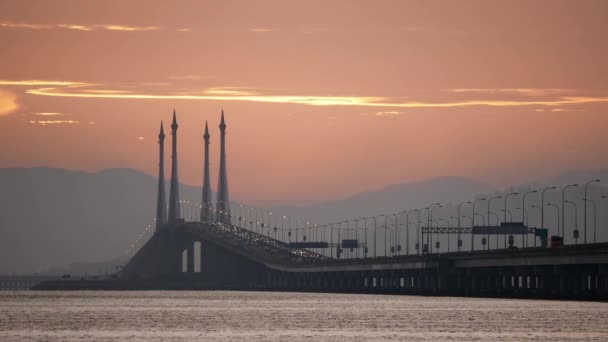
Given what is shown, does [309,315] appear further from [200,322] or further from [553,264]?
[553,264]

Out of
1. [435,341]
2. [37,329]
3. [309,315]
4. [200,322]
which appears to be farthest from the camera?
[309,315]

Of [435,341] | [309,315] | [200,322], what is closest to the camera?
[435,341]

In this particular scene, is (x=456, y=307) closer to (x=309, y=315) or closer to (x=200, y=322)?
(x=309, y=315)

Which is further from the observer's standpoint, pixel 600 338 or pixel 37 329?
pixel 37 329

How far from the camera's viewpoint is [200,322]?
141000 millimetres

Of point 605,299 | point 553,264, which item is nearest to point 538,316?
point 605,299

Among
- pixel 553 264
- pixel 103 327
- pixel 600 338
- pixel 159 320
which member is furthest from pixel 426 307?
pixel 600 338

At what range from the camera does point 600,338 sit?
112 metres

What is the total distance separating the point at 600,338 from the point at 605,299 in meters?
53.2

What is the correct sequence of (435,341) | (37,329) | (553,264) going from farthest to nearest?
(553,264), (37,329), (435,341)

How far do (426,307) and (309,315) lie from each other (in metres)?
25.7

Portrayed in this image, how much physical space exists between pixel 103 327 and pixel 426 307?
2293 inches

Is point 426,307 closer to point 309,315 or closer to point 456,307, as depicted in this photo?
A: point 456,307

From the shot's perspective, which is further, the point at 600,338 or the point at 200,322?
the point at 200,322
